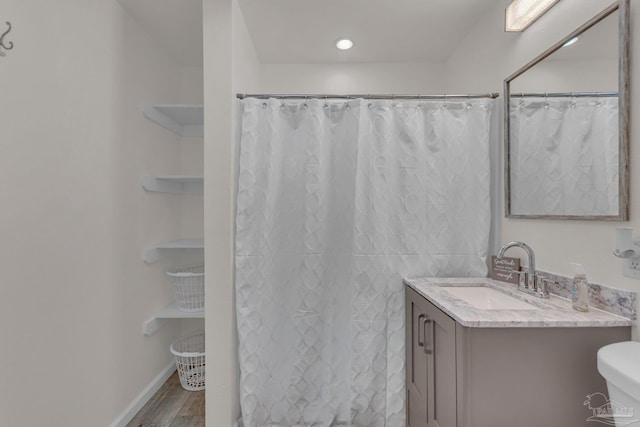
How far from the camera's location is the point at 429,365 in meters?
1.43

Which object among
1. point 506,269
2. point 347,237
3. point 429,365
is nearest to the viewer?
point 429,365

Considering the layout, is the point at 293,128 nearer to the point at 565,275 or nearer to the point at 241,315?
the point at 241,315

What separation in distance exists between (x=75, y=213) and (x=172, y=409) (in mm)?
1434

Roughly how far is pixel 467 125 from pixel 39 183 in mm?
2234

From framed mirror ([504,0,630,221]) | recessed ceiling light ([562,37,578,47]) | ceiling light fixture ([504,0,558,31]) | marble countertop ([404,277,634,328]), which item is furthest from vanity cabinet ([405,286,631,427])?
ceiling light fixture ([504,0,558,31])

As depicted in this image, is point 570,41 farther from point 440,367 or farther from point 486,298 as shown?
point 440,367

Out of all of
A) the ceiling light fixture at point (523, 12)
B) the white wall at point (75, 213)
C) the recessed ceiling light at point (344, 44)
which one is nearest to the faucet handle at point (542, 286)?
the ceiling light fixture at point (523, 12)

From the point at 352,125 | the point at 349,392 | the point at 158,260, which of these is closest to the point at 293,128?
the point at 352,125

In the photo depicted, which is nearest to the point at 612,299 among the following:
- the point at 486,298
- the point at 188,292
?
the point at 486,298

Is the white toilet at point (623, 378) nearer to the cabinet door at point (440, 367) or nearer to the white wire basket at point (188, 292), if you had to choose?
the cabinet door at point (440, 367)

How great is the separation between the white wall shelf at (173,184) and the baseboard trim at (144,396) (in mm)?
1410

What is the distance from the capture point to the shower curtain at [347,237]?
1.78 meters

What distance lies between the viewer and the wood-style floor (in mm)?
1902

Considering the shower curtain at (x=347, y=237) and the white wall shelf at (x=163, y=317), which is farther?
the white wall shelf at (x=163, y=317)
